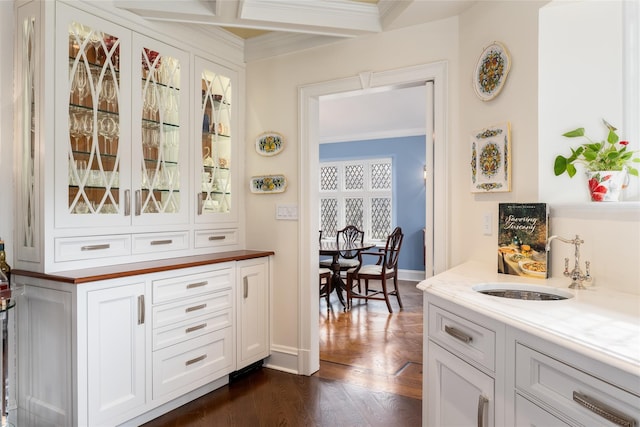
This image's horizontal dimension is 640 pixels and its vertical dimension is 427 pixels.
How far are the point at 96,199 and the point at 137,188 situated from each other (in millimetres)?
250

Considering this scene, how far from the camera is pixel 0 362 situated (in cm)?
203

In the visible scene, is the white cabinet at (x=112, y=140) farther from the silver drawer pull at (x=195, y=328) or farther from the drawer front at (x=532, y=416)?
the drawer front at (x=532, y=416)

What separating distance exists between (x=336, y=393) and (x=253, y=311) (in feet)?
2.72

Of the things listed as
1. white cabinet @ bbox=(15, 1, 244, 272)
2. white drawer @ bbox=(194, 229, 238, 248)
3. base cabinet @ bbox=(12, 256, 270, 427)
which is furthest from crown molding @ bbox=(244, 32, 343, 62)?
base cabinet @ bbox=(12, 256, 270, 427)

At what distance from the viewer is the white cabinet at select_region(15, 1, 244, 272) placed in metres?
2.07

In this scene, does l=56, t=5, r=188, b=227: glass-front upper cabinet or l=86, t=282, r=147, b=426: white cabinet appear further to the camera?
l=56, t=5, r=188, b=227: glass-front upper cabinet

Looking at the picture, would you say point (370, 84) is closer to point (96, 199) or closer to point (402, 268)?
point (96, 199)

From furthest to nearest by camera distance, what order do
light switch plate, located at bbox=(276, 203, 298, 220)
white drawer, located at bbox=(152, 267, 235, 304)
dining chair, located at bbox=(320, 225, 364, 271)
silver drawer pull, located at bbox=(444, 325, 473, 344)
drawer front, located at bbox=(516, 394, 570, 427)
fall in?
dining chair, located at bbox=(320, 225, 364, 271)
light switch plate, located at bbox=(276, 203, 298, 220)
white drawer, located at bbox=(152, 267, 235, 304)
silver drawer pull, located at bbox=(444, 325, 473, 344)
drawer front, located at bbox=(516, 394, 570, 427)

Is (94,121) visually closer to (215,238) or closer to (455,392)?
(215,238)

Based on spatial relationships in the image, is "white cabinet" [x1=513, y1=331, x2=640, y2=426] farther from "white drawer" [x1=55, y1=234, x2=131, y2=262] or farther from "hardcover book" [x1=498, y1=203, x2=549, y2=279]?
"white drawer" [x1=55, y1=234, x2=131, y2=262]

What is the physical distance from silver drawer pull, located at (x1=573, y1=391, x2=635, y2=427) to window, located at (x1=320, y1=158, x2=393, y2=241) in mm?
6109

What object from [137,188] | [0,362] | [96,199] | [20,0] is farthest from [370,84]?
[0,362]

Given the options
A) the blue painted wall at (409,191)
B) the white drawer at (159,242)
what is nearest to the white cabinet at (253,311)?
the white drawer at (159,242)

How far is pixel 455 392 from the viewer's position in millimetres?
1460
